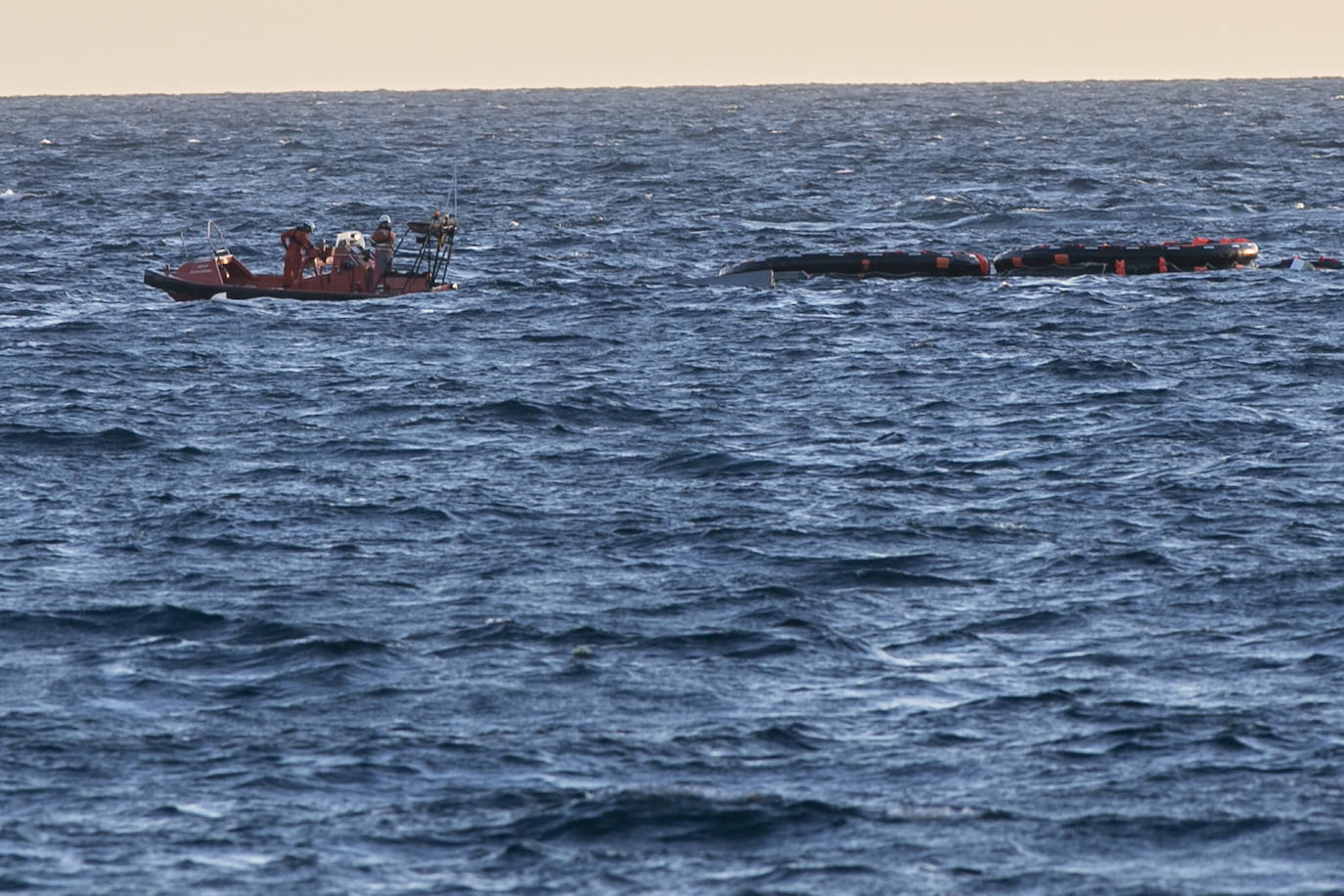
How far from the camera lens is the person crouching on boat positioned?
43.2m

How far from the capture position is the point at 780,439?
28953 millimetres

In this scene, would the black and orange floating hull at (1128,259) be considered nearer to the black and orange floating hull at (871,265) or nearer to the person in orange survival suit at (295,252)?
the black and orange floating hull at (871,265)

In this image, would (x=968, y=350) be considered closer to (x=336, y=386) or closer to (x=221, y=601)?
(x=336, y=386)

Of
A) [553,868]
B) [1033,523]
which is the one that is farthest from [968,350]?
[553,868]

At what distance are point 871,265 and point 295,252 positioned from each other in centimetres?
1361

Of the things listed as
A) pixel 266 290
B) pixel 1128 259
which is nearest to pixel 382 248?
pixel 266 290

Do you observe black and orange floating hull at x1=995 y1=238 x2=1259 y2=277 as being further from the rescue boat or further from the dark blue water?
the rescue boat

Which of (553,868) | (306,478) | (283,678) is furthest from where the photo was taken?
(306,478)

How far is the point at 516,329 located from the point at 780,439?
Result: 13114mm

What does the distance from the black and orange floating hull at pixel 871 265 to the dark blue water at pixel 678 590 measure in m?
0.98

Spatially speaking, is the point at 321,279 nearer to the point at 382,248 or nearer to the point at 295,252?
the point at 295,252

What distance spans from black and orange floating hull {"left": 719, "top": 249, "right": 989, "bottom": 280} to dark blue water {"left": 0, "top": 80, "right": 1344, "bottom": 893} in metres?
0.98

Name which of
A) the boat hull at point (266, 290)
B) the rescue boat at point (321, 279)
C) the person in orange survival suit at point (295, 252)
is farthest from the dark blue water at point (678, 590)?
the person in orange survival suit at point (295, 252)

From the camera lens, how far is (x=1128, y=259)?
4869cm
